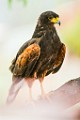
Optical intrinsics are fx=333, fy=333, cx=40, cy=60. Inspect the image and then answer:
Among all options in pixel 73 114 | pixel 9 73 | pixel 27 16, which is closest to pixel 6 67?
pixel 9 73

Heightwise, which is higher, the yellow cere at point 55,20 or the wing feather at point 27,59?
the yellow cere at point 55,20

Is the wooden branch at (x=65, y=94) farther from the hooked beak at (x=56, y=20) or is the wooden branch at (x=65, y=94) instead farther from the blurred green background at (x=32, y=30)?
the hooked beak at (x=56, y=20)

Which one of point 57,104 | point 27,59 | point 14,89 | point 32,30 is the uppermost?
point 32,30

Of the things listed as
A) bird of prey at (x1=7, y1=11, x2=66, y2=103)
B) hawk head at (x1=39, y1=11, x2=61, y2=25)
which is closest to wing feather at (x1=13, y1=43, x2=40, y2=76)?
bird of prey at (x1=7, y1=11, x2=66, y2=103)

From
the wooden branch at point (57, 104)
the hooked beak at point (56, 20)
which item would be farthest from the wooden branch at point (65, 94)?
the hooked beak at point (56, 20)

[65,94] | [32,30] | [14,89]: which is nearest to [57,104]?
[65,94]

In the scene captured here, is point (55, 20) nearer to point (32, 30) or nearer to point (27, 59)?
point (32, 30)

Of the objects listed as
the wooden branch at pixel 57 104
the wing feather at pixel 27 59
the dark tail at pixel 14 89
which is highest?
the wing feather at pixel 27 59
